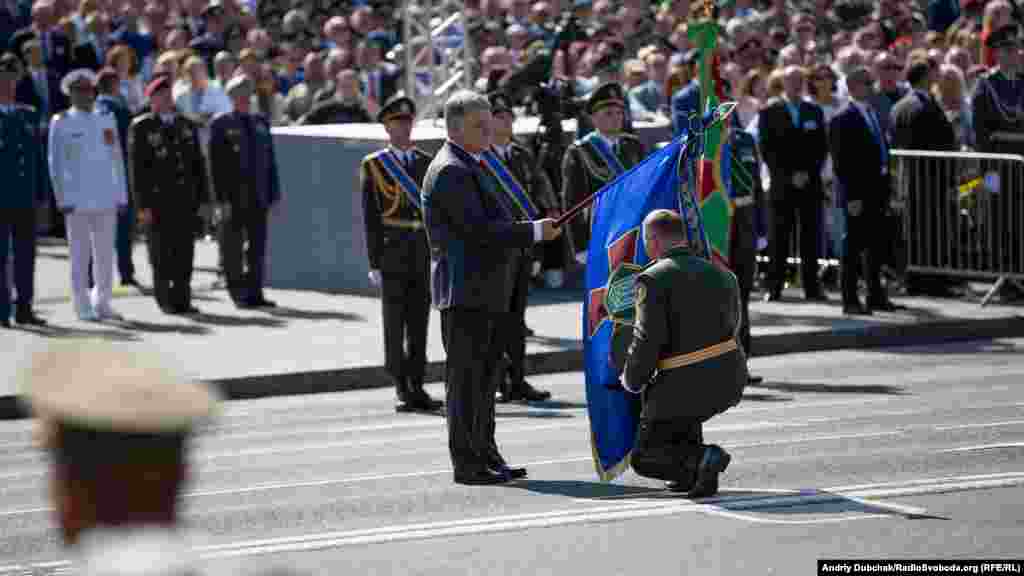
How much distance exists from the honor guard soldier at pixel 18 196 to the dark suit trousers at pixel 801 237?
271 inches

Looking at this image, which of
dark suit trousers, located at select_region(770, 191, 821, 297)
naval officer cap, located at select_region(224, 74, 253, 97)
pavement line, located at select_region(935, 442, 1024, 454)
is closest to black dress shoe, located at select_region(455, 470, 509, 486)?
pavement line, located at select_region(935, 442, 1024, 454)

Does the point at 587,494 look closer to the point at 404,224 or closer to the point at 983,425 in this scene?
the point at 983,425

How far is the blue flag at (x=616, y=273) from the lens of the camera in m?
10.3

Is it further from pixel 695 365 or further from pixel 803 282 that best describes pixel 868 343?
pixel 695 365

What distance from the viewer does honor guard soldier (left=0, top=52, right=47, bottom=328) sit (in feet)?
58.4

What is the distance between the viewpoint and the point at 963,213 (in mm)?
18891

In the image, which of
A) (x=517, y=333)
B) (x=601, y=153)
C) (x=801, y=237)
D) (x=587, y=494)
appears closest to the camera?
(x=587, y=494)

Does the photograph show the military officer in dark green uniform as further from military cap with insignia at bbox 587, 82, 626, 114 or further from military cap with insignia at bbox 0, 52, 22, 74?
military cap with insignia at bbox 0, 52, 22, 74

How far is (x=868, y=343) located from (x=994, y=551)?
9.29 m

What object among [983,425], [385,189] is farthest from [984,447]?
[385,189]

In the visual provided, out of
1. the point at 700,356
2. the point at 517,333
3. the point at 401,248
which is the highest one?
the point at 401,248

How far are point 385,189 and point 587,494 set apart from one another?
174 inches

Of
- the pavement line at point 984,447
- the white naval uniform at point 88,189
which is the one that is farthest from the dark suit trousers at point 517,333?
the white naval uniform at point 88,189

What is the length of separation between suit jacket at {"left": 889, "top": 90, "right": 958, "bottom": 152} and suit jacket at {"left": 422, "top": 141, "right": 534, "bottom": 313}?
9215 mm
